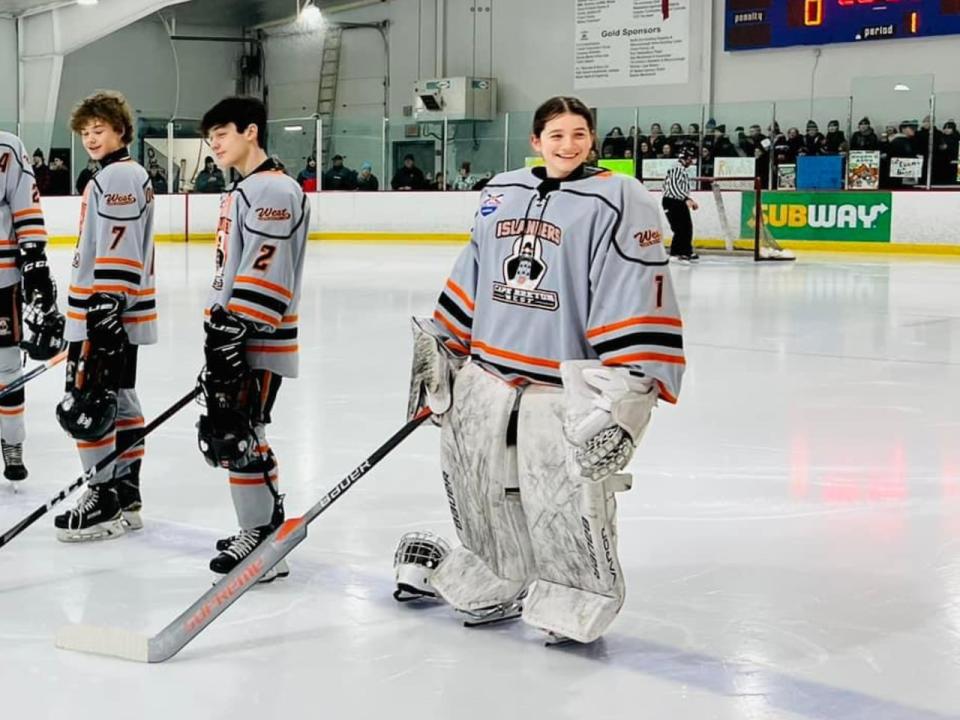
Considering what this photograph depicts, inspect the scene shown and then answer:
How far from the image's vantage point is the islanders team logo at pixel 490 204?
2.95 meters

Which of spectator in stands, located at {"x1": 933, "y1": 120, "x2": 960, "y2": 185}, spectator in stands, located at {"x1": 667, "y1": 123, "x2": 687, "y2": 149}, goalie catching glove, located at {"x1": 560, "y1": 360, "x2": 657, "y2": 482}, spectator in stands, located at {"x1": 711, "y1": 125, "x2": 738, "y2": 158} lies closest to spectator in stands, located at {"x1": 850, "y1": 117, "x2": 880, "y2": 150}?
spectator in stands, located at {"x1": 933, "y1": 120, "x2": 960, "y2": 185}

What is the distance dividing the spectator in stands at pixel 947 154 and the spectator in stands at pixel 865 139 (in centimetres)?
72

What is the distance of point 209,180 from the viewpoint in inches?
733

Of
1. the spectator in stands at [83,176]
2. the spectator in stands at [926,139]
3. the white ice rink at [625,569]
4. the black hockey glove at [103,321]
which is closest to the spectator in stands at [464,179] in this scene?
the spectator in stands at [83,176]

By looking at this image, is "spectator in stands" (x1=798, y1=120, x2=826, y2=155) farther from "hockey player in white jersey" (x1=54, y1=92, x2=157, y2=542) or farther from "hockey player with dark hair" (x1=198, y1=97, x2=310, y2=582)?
"hockey player with dark hair" (x1=198, y1=97, x2=310, y2=582)

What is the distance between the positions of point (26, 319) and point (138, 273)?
72cm

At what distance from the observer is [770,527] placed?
3.97 meters

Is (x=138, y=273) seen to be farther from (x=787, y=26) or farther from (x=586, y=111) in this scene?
(x=787, y=26)

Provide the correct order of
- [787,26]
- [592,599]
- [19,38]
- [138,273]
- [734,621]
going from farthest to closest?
[19,38] < [787,26] < [138,273] < [734,621] < [592,599]

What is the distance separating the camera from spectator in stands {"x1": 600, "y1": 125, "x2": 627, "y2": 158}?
19266 mm

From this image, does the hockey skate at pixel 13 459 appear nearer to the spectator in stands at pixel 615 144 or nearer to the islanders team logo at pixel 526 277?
the islanders team logo at pixel 526 277

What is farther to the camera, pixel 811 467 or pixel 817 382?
pixel 817 382

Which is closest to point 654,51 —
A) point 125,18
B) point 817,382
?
point 125,18

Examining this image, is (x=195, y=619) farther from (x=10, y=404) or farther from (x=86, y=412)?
(x=10, y=404)
